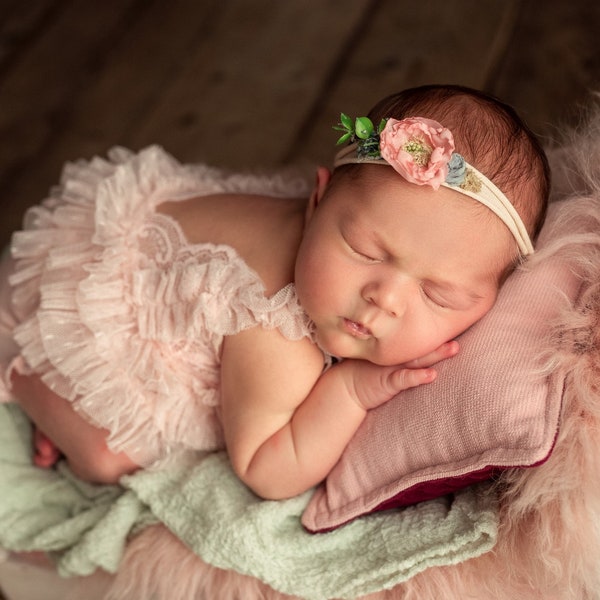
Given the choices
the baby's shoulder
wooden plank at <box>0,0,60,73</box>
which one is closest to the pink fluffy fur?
the baby's shoulder

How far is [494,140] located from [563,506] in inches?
17.7

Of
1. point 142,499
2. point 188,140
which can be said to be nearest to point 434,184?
point 142,499

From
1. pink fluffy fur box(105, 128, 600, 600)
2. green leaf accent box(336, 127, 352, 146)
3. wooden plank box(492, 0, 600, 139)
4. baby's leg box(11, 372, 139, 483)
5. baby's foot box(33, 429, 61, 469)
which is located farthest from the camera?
wooden plank box(492, 0, 600, 139)

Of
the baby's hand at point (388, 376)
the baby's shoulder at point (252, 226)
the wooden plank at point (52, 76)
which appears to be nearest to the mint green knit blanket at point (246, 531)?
the baby's hand at point (388, 376)

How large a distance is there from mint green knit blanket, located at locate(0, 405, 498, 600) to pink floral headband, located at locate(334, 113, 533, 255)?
0.37m

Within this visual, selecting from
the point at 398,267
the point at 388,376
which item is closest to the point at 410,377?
the point at 388,376

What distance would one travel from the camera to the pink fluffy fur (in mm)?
964

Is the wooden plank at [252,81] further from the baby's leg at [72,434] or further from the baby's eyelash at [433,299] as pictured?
the baby's eyelash at [433,299]

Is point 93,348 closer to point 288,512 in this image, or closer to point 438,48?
point 288,512

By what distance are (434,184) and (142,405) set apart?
1.83 ft

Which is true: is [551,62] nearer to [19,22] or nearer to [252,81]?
[252,81]

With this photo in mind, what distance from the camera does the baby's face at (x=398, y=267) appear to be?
1000mm

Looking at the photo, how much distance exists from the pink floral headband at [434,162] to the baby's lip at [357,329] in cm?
19

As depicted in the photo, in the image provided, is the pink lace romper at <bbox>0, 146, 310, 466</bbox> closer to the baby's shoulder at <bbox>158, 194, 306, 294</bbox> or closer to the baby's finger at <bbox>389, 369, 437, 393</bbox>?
the baby's shoulder at <bbox>158, 194, 306, 294</bbox>
